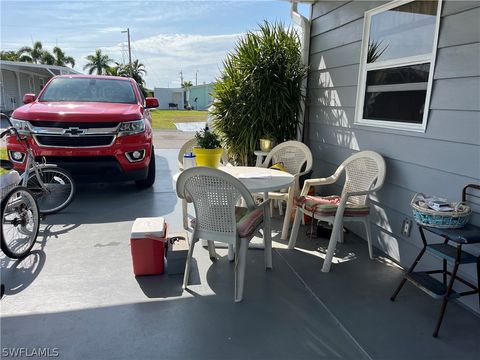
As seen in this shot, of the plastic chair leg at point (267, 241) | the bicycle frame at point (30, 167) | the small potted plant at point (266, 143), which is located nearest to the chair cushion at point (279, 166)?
the small potted plant at point (266, 143)

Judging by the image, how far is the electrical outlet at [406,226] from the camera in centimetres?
269

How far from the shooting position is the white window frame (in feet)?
7.93

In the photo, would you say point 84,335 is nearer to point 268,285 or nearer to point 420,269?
point 268,285

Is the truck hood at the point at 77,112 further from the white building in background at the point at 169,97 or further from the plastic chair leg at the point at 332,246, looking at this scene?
the white building in background at the point at 169,97

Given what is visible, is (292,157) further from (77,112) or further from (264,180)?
(77,112)

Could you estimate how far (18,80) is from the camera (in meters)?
19.0

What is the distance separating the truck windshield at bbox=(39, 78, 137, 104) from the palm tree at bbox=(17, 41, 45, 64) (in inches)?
1258

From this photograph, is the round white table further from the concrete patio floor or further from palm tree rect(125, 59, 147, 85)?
palm tree rect(125, 59, 147, 85)

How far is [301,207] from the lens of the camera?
2939mm

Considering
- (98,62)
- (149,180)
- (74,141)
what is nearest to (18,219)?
(74,141)

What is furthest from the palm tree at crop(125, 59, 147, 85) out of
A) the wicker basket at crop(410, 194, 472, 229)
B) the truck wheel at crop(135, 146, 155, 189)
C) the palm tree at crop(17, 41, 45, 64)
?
the wicker basket at crop(410, 194, 472, 229)

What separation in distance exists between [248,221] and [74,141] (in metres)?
2.72

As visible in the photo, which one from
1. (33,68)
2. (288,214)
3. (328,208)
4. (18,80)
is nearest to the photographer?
(328,208)

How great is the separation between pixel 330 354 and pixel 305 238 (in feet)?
5.36
